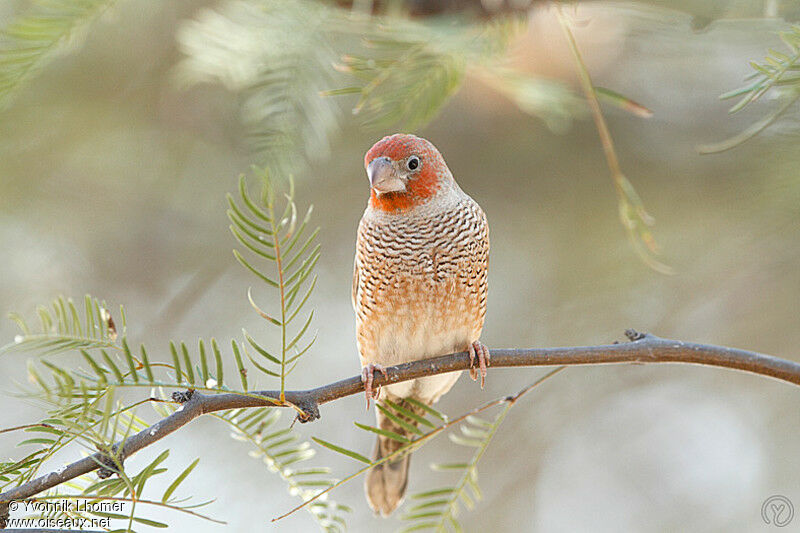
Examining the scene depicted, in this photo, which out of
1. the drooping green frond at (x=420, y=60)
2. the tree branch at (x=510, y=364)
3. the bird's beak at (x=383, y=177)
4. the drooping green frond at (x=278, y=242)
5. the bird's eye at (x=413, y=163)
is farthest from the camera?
the bird's eye at (x=413, y=163)

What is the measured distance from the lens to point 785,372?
1.03 m

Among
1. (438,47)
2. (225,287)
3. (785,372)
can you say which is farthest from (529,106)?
(225,287)

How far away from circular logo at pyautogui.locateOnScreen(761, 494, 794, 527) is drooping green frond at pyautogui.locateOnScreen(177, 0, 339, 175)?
1.45 metres

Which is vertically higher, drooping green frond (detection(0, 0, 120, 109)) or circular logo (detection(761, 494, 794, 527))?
drooping green frond (detection(0, 0, 120, 109))

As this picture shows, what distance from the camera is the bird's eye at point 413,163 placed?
165 centimetres

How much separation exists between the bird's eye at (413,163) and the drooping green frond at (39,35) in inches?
27.8

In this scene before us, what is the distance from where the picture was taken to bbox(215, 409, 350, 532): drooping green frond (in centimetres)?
110

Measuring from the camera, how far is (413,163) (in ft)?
5.48

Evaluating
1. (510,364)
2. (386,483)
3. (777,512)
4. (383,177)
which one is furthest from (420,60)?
(777,512)

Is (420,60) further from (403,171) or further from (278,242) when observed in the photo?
(278,242)

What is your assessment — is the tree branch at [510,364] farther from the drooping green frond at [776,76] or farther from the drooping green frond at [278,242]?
the drooping green frond at [776,76]

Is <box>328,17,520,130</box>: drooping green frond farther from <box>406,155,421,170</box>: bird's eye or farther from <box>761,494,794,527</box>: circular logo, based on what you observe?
<box>761,494,794,527</box>: circular logo

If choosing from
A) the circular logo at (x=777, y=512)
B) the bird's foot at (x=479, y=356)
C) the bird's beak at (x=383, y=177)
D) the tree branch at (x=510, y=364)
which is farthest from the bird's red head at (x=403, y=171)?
the circular logo at (x=777, y=512)

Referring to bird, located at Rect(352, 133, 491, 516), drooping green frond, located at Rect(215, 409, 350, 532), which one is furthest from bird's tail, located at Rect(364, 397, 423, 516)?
drooping green frond, located at Rect(215, 409, 350, 532)
